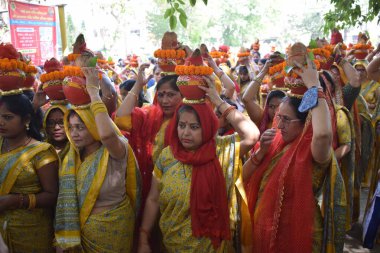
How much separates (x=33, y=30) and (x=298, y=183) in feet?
24.0

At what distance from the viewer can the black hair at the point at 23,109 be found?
301 cm

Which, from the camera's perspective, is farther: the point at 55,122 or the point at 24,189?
the point at 55,122

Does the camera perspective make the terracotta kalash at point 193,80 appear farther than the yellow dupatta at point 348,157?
No

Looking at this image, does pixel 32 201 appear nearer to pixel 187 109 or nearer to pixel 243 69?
pixel 187 109

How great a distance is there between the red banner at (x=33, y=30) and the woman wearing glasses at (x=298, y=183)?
6.55 m

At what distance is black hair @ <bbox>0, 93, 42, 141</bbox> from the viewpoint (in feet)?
9.87

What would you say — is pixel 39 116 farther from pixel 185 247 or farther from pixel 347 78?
pixel 347 78

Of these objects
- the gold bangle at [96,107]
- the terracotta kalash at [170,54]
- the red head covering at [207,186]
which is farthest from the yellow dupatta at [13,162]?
the terracotta kalash at [170,54]

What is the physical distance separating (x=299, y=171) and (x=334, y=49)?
1.99m

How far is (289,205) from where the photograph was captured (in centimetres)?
278

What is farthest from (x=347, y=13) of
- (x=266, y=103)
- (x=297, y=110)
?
→ (x=297, y=110)

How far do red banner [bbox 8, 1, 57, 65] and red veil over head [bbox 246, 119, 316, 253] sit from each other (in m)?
6.62

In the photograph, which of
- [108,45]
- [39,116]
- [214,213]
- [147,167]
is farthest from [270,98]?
[108,45]

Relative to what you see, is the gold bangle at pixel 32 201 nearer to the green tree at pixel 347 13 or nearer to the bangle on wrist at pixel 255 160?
the bangle on wrist at pixel 255 160
